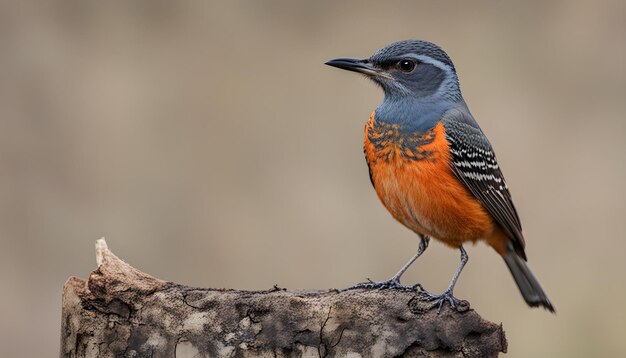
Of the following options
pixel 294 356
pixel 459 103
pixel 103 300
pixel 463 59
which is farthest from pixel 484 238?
pixel 463 59

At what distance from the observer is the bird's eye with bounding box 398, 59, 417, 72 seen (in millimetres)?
6695

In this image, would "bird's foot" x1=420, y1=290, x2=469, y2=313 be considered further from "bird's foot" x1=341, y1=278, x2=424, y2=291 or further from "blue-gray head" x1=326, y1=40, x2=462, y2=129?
"blue-gray head" x1=326, y1=40, x2=462, y2=129

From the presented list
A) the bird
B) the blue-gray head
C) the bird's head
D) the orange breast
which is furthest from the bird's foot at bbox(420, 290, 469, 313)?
the bird's head

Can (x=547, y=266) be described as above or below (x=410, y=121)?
below

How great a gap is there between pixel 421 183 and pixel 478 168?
1.68 feet

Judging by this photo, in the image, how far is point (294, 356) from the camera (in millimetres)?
4863

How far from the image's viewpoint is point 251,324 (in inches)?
194

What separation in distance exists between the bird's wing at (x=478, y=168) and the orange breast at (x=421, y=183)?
0.19 ft

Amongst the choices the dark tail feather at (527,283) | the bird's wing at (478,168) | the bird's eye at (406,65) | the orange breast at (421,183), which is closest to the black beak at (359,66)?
the bird's eye at (406,65)

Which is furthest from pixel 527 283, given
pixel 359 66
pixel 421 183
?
pixel 359 66

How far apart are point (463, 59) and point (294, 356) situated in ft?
18.9

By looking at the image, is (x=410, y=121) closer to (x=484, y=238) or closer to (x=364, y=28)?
(x=484, y=238)

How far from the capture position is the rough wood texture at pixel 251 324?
4.88 metres

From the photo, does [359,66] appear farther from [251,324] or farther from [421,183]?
[251,324]
